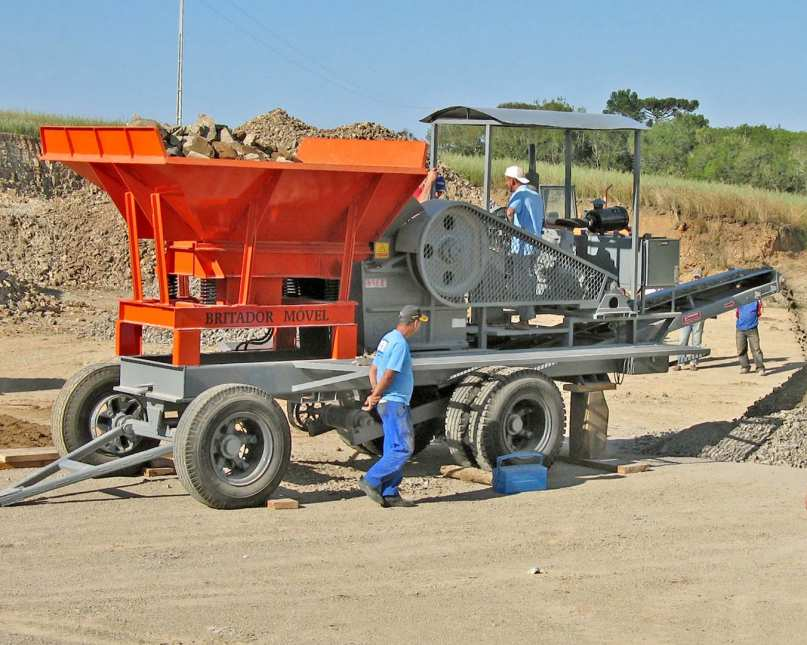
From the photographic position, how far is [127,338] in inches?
403

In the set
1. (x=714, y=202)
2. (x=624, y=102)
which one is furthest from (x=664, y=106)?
(x=714, y=202)

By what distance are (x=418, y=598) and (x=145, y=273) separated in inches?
842

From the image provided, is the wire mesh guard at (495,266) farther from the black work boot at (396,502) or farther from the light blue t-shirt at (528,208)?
the black work boot at (396,502)

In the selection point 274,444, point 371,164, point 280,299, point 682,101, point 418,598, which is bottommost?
point 418,598

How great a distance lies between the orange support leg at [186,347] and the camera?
366 inches

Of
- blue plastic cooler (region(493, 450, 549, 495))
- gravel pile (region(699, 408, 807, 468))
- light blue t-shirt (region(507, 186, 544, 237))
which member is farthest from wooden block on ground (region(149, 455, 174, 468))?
gravel pile (region(699, 408, 807, 468))

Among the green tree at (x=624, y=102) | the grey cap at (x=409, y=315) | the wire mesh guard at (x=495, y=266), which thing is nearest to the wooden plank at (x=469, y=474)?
the wire mesh guard at (x=495, y=266)

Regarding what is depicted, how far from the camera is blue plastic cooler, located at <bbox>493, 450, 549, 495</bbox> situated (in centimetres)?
1007

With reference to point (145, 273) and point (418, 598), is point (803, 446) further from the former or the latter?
point (145, 273)

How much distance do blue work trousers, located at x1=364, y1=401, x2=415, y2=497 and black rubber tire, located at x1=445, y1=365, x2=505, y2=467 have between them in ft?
3.34

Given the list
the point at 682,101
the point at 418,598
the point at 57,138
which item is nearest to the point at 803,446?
the point at 418,598

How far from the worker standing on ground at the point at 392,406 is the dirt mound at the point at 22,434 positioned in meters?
4.00

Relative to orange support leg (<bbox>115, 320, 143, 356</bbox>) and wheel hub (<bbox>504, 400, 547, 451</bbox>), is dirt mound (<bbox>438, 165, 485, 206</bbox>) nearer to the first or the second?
wheel hub (<bbox>504, 400, 547, 451</bbox>)

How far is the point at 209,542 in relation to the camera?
8.23 metres
